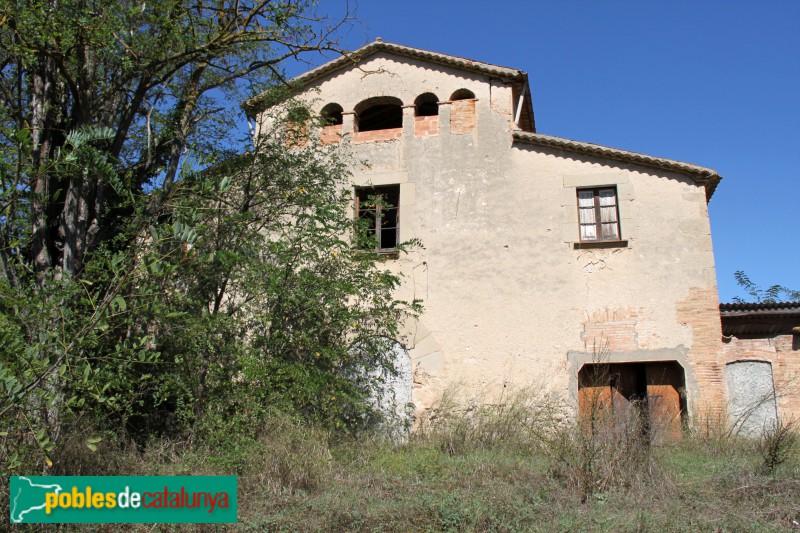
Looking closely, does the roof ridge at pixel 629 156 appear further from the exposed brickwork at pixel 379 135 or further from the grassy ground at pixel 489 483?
the grassy ground at pixel 489 483

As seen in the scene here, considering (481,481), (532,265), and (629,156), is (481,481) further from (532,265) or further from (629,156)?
(629,156)

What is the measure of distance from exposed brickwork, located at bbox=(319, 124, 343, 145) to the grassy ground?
6.02 m

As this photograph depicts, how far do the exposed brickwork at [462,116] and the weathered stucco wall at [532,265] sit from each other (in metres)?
0.05

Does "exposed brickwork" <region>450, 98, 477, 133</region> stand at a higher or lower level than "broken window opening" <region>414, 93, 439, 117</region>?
lower

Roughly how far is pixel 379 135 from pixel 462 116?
5.29 ft

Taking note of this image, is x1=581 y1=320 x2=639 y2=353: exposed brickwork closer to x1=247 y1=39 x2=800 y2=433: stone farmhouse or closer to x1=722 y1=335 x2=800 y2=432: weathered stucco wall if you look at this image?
x1=247 y1=39 x2=800 y2=433: stone farmhouse

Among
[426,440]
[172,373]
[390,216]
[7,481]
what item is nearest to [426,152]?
[390,216]

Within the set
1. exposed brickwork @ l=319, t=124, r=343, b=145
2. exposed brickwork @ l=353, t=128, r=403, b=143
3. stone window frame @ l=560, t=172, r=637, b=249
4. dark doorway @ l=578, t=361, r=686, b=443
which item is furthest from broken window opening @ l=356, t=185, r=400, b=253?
dark doorway @ l=578, t=361, r=686, b=443

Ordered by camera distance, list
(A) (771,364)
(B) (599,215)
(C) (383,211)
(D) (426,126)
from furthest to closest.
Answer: (D) (426,126)
(C) (383,211)
(B) (599,215)
(A) (771,364)

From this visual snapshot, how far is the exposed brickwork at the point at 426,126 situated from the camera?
12.0m

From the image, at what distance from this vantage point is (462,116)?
11992mm

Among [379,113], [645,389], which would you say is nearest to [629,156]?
[645,389]

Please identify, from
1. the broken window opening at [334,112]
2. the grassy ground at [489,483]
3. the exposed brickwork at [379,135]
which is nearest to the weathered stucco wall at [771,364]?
the grassy ground at [489,483]

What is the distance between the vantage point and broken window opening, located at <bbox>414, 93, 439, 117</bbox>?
488 inches
